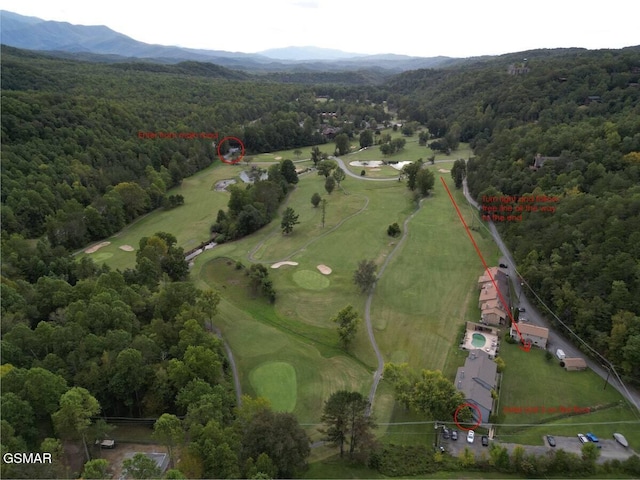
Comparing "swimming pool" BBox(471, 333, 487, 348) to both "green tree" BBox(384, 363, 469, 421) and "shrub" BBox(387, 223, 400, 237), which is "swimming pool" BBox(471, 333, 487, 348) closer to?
"green tree" BBox(384, 363, 469, 421)

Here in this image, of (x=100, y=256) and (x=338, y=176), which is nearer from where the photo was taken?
(x=100, y=256)

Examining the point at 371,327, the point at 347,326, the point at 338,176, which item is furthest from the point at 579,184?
the point at 338,176

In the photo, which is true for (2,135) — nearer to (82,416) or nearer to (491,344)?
(82,416)

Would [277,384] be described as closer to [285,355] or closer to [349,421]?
[285,355]

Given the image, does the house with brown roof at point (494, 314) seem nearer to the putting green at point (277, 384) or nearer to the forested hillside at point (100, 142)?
the putting green at point (277, 384)

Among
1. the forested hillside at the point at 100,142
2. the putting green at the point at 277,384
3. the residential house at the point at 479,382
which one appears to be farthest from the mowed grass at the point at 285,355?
the forested hillside at the point at 100,142

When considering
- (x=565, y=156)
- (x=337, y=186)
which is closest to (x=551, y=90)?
(x=565, y=156)
